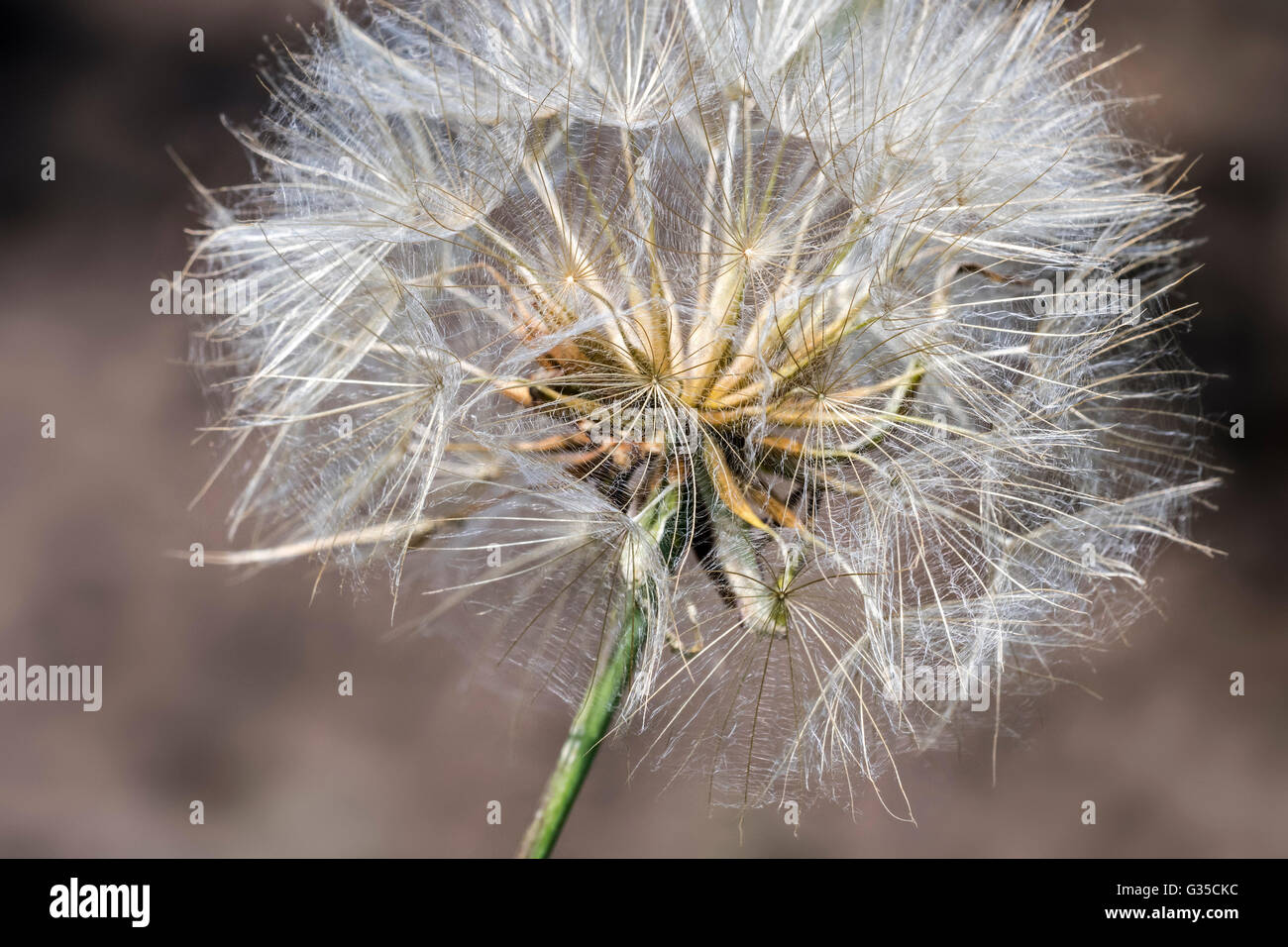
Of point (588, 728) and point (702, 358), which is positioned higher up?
point (702, 358)

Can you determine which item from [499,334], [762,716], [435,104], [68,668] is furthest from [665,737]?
[68,668]

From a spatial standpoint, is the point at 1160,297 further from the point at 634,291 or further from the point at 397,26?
the point at 397,26

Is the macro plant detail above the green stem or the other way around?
above

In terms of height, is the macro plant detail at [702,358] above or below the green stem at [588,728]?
above

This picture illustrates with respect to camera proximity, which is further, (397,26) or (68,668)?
(68,668)
